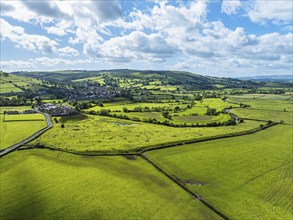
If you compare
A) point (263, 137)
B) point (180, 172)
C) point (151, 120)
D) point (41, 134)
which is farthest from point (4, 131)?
point (263, 137)

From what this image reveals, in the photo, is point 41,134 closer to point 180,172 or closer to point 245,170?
point 180,172

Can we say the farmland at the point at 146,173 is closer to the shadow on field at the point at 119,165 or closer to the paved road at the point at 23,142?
the shadow on field at the point at 119,165

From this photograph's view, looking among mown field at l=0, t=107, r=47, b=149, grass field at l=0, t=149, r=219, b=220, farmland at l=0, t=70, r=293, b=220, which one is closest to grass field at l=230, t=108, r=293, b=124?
farmland at l=0, t=70, r=293, b=220

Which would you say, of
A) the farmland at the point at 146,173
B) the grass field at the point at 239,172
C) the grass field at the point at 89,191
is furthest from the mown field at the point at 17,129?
the grass field at the point at 239,172

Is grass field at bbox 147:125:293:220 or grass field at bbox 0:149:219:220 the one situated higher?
grass field at bbox 147:125:293:220

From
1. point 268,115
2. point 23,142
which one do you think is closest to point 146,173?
point 23,142

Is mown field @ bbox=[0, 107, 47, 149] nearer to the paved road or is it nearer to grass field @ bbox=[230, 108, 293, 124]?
the paved road

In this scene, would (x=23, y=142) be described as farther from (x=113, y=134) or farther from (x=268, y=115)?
(x=268, y=115)
